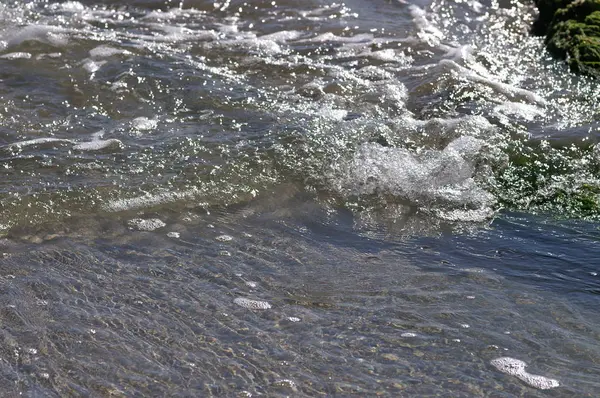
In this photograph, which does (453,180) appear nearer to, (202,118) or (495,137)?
(495,137)

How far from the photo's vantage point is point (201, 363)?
12.4 ft

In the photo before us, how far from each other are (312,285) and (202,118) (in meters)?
2.63

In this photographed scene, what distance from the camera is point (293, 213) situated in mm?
5414

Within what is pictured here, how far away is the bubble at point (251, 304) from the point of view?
4.27 m

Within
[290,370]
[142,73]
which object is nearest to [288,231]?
[290,370]

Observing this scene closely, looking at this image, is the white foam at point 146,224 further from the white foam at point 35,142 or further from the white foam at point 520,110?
the white foam at point 520,110

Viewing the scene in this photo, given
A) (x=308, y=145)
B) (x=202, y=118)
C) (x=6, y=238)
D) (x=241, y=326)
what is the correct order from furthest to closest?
(x=202, y=118)
(x=308, y=145)
(x=6, y=238)
(x=241, y=326)

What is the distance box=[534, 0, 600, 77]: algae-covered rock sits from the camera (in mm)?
7906

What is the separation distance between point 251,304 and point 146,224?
1184 mm

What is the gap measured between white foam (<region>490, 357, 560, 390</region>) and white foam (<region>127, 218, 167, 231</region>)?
229 cm

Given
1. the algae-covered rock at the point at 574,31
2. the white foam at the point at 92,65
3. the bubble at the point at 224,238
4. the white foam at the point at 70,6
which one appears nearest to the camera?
the bubble at the point at 224,238

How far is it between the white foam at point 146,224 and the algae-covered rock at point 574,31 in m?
4.57

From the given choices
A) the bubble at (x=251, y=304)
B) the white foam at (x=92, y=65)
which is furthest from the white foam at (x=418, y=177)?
the white foam at (x=92, y=65)

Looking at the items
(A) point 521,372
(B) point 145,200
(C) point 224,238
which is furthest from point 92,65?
(A) point 521,372
